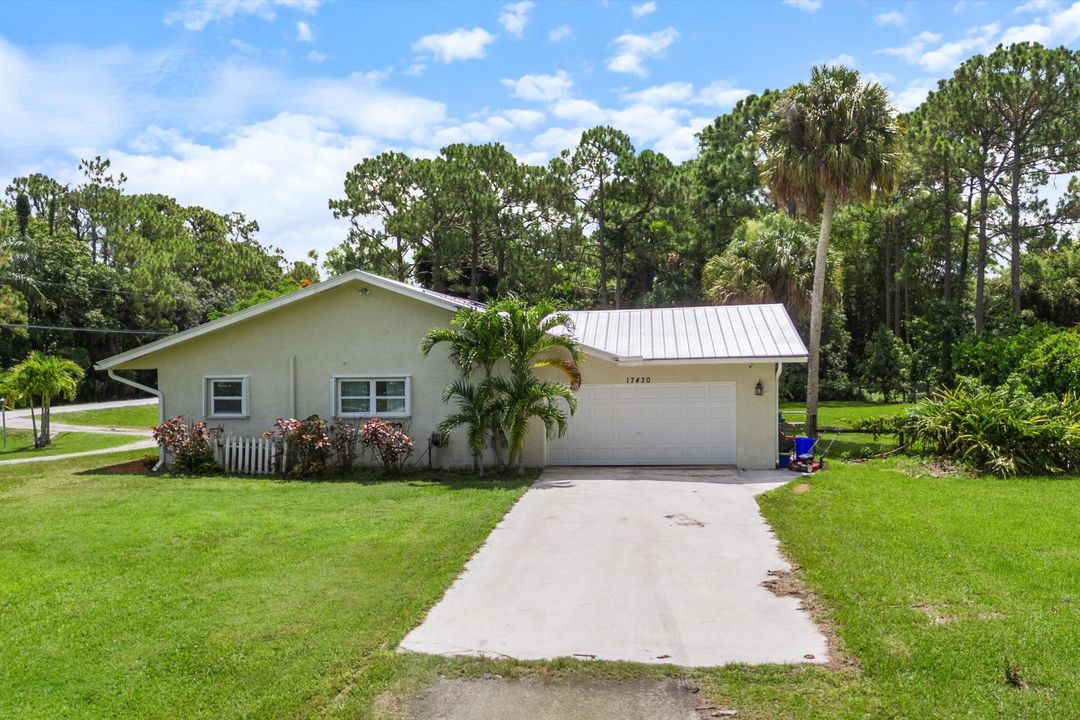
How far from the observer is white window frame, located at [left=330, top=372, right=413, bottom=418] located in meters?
15.4

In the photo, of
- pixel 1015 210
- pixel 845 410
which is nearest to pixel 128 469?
pixel 845 410

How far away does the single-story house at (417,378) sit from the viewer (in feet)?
49.5

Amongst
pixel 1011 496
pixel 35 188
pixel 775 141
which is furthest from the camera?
pixel 35 188

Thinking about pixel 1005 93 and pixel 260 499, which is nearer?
pixel 260 499

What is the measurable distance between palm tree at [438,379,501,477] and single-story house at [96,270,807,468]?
1.16 metres

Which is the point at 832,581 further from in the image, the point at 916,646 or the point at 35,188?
the point at 35,188

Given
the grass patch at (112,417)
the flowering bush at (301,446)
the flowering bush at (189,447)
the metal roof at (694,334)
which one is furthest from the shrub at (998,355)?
the grass patch at (112,417)

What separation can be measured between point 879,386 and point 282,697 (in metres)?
34.6

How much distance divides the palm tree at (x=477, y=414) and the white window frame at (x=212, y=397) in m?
4.73

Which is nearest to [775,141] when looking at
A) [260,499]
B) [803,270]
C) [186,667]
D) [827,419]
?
[803,270]

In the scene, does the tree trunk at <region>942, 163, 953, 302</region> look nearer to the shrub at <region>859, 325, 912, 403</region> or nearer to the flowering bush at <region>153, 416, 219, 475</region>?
the shrub at <region>859, 325, 912, 403</region>

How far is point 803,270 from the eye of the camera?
2677 centimetres

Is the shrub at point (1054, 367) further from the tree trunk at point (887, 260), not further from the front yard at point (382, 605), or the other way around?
the tree trunk at point (887, 260)

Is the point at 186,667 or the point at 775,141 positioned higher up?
the point at 775,141
